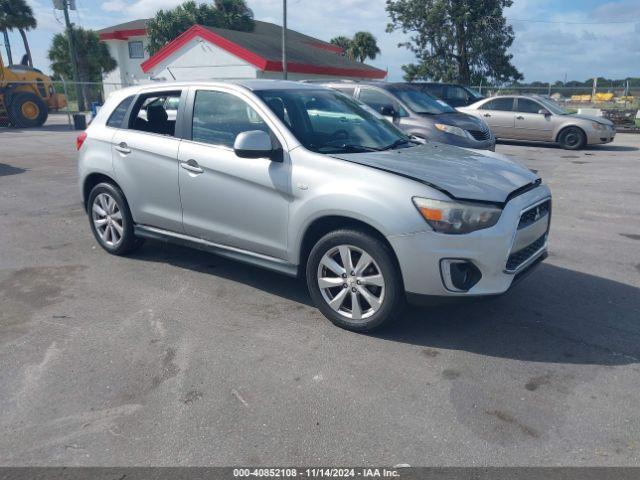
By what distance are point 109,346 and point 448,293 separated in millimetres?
2349

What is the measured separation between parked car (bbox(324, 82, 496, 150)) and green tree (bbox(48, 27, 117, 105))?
3314 cm

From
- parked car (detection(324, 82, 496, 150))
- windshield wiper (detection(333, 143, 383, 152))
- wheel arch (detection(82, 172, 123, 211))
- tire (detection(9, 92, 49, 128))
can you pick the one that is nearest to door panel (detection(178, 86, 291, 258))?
windshield wiper (detection(333, 143, 383, 152))

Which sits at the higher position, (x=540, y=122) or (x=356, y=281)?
(x=540, y=122)

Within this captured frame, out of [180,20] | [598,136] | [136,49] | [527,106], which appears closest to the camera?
[598,136]

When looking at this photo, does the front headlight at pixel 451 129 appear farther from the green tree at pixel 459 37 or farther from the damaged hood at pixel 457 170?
the green tree at pixel 459 37

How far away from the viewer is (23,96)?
73.7ft

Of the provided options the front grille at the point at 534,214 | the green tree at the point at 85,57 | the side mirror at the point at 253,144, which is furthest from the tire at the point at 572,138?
the green tree at the point at 85,57

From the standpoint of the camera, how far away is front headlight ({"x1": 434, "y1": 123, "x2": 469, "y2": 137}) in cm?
1002

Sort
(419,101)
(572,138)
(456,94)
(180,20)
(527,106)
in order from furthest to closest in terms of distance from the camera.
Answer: (180,20) < (456,94) < (527,106) < (572,138) < (419,101)

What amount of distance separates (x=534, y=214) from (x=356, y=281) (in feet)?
4.65

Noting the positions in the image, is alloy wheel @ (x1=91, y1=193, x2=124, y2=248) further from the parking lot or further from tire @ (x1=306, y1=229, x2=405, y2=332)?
tire @ (x1=306, y1=229, x2=405, y2=332)

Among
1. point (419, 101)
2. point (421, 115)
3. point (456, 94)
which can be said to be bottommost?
Answer: point (421, 115)

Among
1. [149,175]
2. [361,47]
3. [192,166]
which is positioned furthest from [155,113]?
[361,47]

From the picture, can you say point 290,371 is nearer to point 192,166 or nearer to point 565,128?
point 192,166
